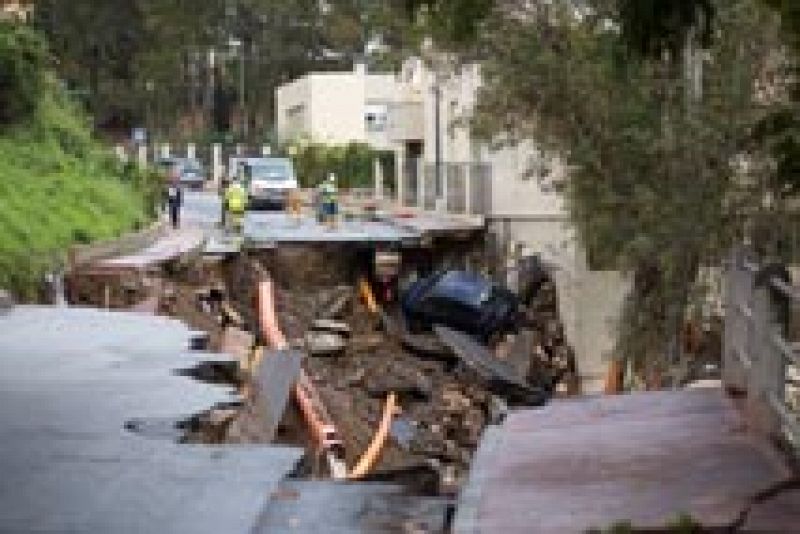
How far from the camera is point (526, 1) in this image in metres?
21.2

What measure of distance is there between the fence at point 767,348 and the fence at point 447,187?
30.9 m

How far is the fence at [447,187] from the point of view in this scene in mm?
42906

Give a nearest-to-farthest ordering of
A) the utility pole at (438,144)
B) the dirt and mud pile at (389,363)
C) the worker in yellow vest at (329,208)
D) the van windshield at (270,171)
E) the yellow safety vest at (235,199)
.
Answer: the dirt and mud pile at (389,363), the yellow safety vest at (235,199), the worker in yellow vest at (329,208), the utility pole at (438,144), the van windshield at (270,171)

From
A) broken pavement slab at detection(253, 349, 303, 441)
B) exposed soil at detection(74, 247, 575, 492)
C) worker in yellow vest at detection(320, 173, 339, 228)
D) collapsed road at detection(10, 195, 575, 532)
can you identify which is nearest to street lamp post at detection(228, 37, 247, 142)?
worker in yellow vest at detection(320, 173, 339, 228)

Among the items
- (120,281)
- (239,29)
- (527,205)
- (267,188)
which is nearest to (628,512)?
(120,281)

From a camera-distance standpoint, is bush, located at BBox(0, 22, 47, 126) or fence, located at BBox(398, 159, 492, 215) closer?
bush, located at BBox(0, 22, 47, 126)

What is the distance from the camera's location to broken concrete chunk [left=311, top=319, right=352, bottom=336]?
103 feet

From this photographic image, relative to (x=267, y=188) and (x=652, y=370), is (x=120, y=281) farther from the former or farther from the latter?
(x=267, y=188)

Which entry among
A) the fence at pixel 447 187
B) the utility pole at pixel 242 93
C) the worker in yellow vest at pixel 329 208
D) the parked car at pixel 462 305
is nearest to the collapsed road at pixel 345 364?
the parked car at pixel 462 305

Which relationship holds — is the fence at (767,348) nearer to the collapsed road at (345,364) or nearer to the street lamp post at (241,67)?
the collapsed road at (345,364)

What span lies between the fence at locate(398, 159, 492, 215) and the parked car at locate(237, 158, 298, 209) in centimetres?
469

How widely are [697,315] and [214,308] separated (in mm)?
13005

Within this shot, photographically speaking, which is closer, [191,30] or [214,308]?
[214,308]

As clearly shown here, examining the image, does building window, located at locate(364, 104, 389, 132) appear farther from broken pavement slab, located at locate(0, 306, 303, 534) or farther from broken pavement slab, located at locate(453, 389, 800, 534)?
broken pavement slab, located at locate(453, 389, 800, 534)
